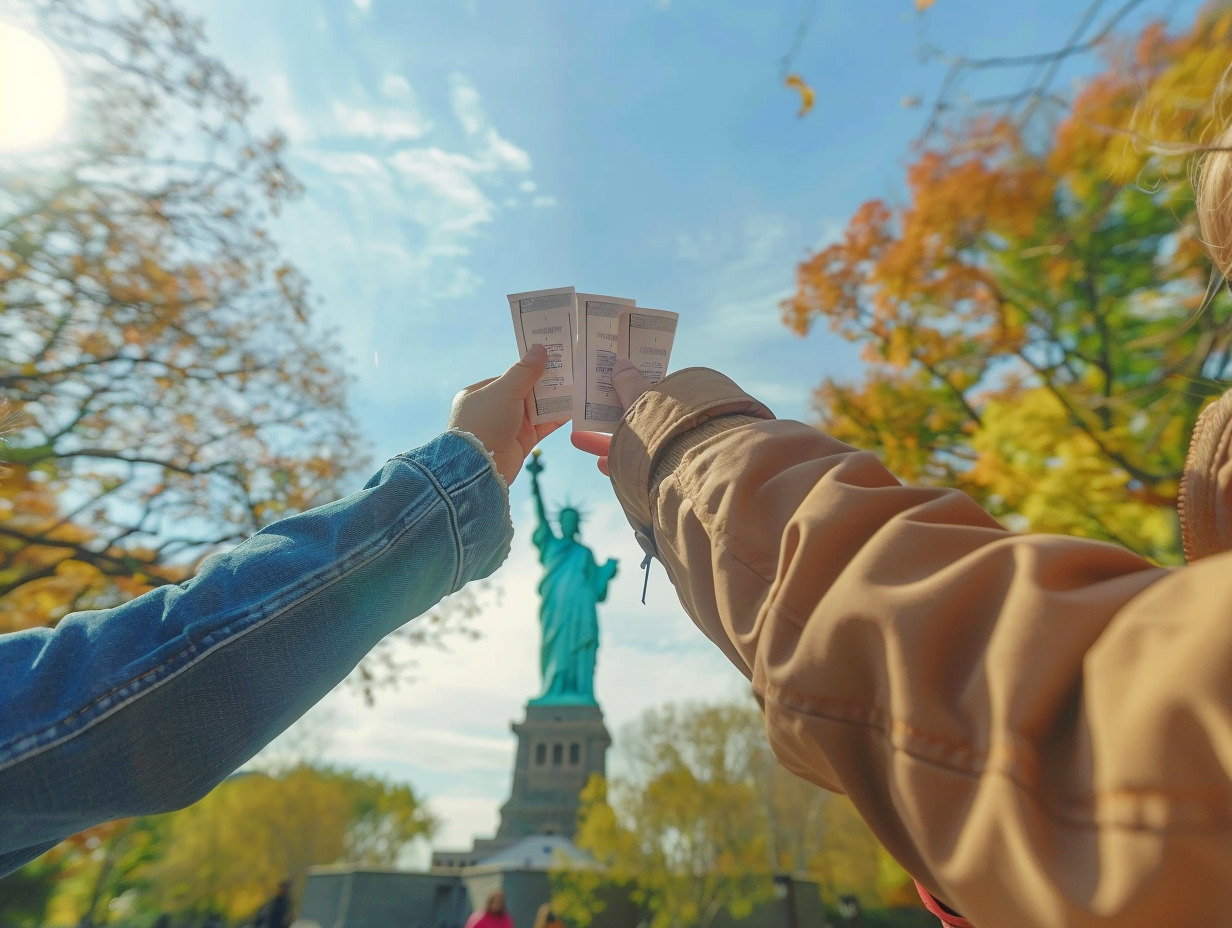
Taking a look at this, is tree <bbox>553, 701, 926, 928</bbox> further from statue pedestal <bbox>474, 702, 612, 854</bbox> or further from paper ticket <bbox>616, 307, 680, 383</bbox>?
paper ticket <bbox>616, 307, 680, 383</bbox>

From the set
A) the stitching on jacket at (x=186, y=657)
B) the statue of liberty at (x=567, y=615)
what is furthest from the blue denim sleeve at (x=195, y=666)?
the statue of liberty at (x=567, y=615)

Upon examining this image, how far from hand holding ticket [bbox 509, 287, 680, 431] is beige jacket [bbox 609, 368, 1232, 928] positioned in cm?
120

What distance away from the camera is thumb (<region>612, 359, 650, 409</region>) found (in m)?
1.62

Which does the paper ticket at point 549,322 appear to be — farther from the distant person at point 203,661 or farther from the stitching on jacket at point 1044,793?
the stitching on jacket at point 1044,793

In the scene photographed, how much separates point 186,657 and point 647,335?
147cm

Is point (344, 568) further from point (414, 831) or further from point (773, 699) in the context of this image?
point (414, 831)

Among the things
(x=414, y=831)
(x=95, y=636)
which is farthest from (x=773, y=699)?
(x=414, y=831)

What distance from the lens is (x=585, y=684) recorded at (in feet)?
55.5

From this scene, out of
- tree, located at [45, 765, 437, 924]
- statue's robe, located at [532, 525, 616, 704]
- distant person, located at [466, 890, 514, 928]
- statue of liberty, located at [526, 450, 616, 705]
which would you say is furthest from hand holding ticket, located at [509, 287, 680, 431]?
tree, located at [45, 765, 437, 924]

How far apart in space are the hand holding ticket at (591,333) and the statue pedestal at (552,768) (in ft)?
51.9

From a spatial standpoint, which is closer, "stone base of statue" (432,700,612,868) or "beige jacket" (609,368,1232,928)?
"beige jacket" (609,368,1232,928)

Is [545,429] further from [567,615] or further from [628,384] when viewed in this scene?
[567,615]

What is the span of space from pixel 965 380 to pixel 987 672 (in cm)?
766

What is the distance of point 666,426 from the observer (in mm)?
982
